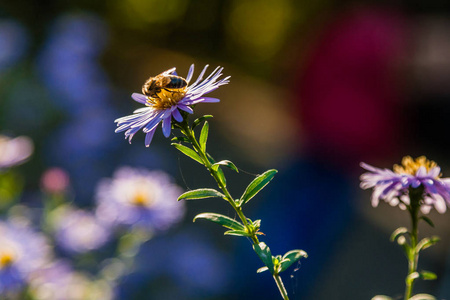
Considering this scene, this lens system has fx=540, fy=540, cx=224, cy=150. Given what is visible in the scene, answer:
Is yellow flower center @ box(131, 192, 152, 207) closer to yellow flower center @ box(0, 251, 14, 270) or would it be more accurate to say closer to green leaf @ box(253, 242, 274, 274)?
yellow flower center @ box(0, 251, 14, 270)

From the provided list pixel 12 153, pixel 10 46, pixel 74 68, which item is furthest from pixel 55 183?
pixel 10 46

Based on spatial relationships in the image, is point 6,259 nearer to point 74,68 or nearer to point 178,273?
point 178,273

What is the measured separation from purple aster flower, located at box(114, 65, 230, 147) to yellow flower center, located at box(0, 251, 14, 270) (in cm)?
58

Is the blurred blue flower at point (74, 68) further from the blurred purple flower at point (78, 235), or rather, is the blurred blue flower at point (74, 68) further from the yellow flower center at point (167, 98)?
the yellow flower center at point (167, 98)

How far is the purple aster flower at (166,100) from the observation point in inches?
21.2

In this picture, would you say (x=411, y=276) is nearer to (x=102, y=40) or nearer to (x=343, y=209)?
(x=343, y=209)

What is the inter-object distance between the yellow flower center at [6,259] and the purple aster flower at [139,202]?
0.31m

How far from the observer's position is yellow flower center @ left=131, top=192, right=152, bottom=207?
1394 millimetres

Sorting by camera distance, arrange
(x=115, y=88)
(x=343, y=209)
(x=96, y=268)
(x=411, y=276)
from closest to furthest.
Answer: (x=411, y=276) < (x=96, y=268) < (x=343, y=209) < (x=115, y=88)

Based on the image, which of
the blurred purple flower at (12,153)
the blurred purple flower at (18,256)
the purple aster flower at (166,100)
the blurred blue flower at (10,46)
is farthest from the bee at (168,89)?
the blurred blue flower at (10,46)

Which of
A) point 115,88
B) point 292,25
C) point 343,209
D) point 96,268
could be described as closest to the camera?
point 96,268

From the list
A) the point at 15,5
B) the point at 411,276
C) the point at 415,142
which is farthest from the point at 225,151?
the point at 15,5

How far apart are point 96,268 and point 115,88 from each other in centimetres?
192

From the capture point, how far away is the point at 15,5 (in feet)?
16.4
